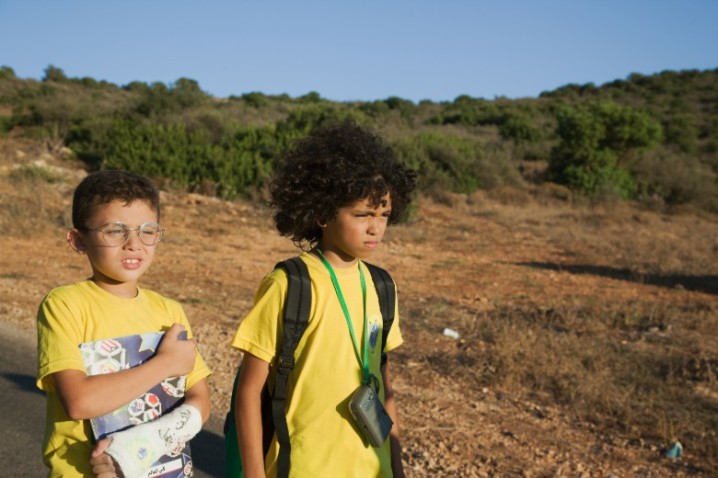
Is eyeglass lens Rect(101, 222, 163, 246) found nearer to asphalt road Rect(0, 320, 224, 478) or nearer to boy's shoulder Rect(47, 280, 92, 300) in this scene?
boy's shoulder Rect(47, 280, 92, 300)

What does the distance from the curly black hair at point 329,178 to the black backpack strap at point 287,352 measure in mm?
300

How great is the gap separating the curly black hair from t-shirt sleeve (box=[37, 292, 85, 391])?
0.70 m

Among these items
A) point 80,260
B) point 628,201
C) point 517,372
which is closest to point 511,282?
point 517,372

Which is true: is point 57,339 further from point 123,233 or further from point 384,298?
point 384,298

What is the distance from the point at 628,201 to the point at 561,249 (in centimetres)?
809

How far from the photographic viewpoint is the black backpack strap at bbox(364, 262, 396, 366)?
2.04m

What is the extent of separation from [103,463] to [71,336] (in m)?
0.31

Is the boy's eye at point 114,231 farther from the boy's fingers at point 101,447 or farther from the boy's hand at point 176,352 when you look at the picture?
the boy's fingers at point 101,447

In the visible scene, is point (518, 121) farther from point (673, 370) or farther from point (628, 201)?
point (673, 370)

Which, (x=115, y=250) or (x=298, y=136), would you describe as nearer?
(x=115, y=250)

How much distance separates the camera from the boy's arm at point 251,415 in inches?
69.6

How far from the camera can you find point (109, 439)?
1.57 m

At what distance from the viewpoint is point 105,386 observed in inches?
62.5

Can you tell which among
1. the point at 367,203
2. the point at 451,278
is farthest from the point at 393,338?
the point at 451,278
